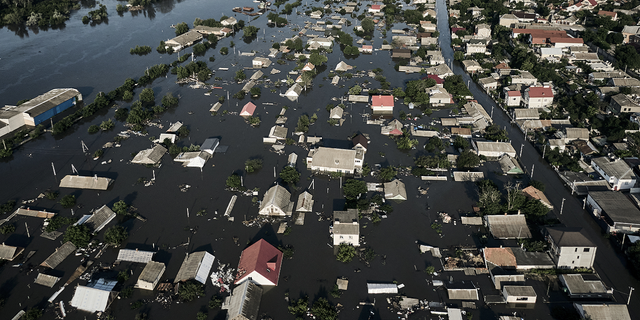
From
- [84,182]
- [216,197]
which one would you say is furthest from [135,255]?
[84,182]

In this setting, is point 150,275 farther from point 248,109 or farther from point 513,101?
point 513,101

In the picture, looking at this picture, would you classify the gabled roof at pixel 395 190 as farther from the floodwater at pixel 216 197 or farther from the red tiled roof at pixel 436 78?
the red tiled roof at pixel 436 78

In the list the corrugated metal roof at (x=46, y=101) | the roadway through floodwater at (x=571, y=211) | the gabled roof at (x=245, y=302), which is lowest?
the roadway through floodwater at (x=571, y=211)

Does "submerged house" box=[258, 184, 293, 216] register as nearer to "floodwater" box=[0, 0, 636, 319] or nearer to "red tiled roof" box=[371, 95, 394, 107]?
"floodwater" box=[0, 0, 636, 319]

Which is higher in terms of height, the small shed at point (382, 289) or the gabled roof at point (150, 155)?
the gabled roof at point (150, 155)

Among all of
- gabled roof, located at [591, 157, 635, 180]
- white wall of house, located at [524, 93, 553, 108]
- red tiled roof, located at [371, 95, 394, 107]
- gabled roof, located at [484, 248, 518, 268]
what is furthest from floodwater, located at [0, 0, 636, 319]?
gabled roof, located at [591, 157, 635, 180]

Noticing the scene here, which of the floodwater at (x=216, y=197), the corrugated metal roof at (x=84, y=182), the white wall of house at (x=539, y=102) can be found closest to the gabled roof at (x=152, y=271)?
the floodwater at (x=216, y=197)
